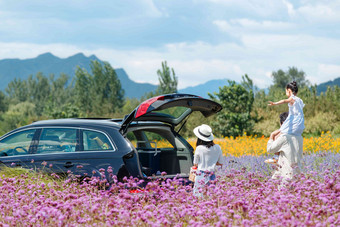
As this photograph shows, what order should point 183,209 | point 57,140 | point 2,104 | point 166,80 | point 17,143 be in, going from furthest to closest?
point 2,104 → point 166,80 → point 17,143 → point 57,140 → point 183,209

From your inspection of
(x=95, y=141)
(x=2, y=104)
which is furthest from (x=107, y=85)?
(x=95, y=141)

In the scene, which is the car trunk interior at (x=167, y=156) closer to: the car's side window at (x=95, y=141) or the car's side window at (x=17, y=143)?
the car's side window at (x=95, y=141)

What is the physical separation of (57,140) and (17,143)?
94 cm

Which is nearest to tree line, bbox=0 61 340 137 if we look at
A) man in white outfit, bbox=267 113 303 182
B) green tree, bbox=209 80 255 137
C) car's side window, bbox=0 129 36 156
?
green tree, bbox=209 80 255 137

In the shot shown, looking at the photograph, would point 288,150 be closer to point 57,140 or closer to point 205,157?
point 205,157

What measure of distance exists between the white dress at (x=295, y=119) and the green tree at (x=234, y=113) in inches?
555

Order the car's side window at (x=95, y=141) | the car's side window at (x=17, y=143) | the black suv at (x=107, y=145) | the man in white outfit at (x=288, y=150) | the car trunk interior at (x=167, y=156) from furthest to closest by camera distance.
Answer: the car trunk interior at (x=167, y=156) < the car's side window at (x=17, y=143) < the man in white outfit at (x=288, y=150) < the car's side window at (x=95, y=141) < the black suv at (x=107, y=145)

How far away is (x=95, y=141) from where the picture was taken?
20.7 ft

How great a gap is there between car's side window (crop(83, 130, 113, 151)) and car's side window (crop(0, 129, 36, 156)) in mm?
1087

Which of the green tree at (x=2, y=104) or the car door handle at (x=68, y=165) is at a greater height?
the green tree at (x=2, y=104)

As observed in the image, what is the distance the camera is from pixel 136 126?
21.5 ft

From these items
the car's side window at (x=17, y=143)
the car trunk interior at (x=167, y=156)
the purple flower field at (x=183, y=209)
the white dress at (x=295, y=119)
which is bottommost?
the purple flower field at (x=183, y=209)

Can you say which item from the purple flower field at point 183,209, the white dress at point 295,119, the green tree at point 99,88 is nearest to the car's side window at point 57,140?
the purple flower field at point 183,209

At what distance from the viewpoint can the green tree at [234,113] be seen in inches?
813
